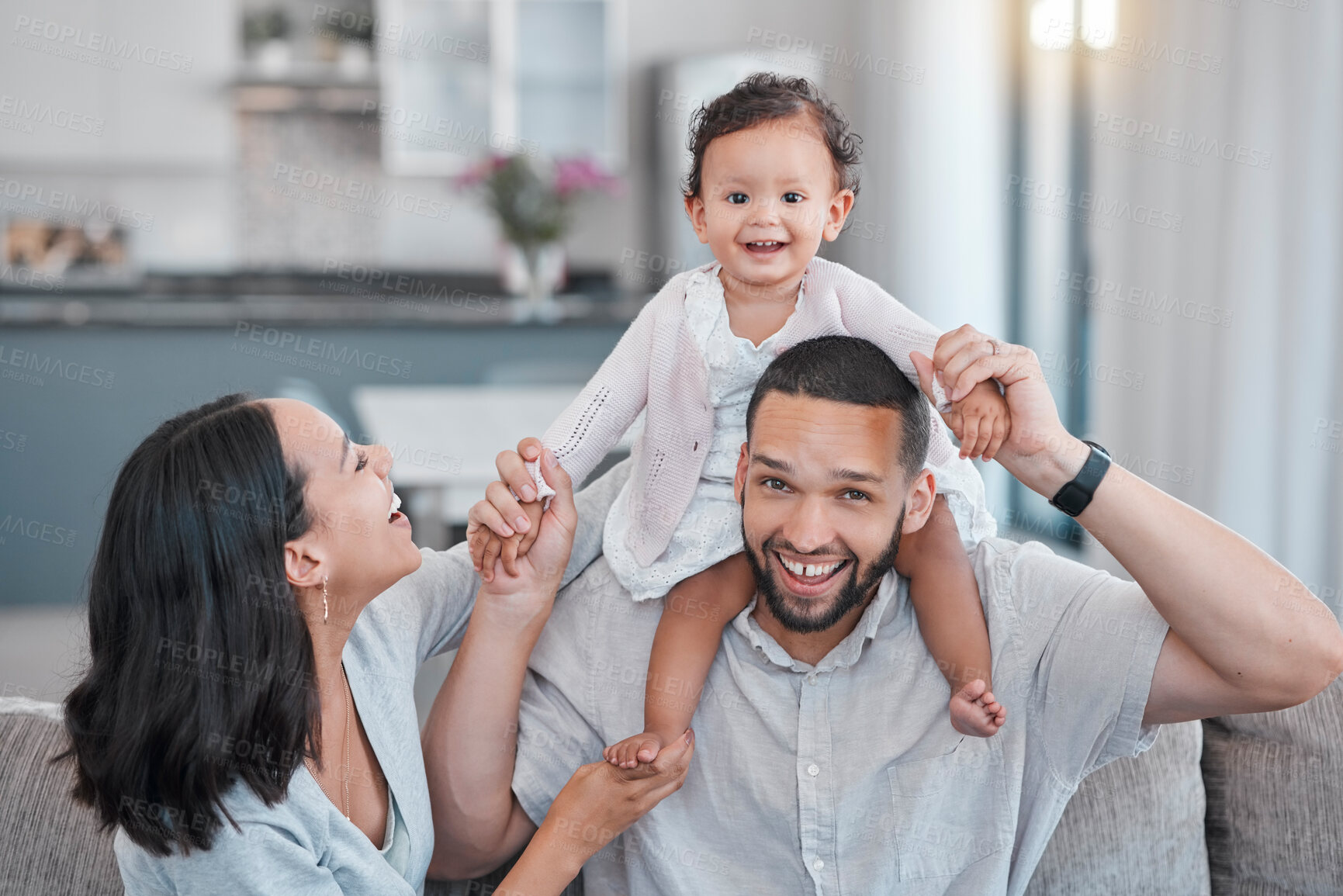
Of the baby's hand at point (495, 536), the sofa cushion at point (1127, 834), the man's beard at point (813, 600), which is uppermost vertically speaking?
the baby's hand at point (495, 536)

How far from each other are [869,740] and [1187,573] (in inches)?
16.8

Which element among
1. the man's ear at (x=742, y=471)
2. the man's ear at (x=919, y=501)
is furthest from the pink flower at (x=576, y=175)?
the man's ear at (x=919, y=501)

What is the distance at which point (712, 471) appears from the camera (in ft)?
5.14

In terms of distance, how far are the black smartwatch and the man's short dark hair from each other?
0.70 feet

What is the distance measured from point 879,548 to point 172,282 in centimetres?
479

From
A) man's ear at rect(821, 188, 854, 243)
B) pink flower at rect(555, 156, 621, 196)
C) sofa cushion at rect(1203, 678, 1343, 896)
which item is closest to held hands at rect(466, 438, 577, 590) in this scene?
man's ear at rect(821, 188, 854, 243)

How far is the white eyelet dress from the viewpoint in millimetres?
1508

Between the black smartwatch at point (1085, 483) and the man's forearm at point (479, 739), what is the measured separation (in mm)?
657

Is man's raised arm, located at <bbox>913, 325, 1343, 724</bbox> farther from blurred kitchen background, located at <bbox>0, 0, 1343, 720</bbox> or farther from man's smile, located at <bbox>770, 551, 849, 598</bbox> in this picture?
man's smile, located at <bbox>770, 551, 849, 598</bbox>

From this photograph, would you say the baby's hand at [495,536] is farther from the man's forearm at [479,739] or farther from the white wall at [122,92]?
the white wall at [122,92]

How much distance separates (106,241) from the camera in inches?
207

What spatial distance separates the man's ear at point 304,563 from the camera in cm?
123

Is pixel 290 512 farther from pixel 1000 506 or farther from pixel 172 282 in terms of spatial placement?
pixel 172 282

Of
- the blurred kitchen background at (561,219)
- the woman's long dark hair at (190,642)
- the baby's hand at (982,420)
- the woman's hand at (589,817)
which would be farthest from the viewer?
the blurred kitchen background at (561,219)
